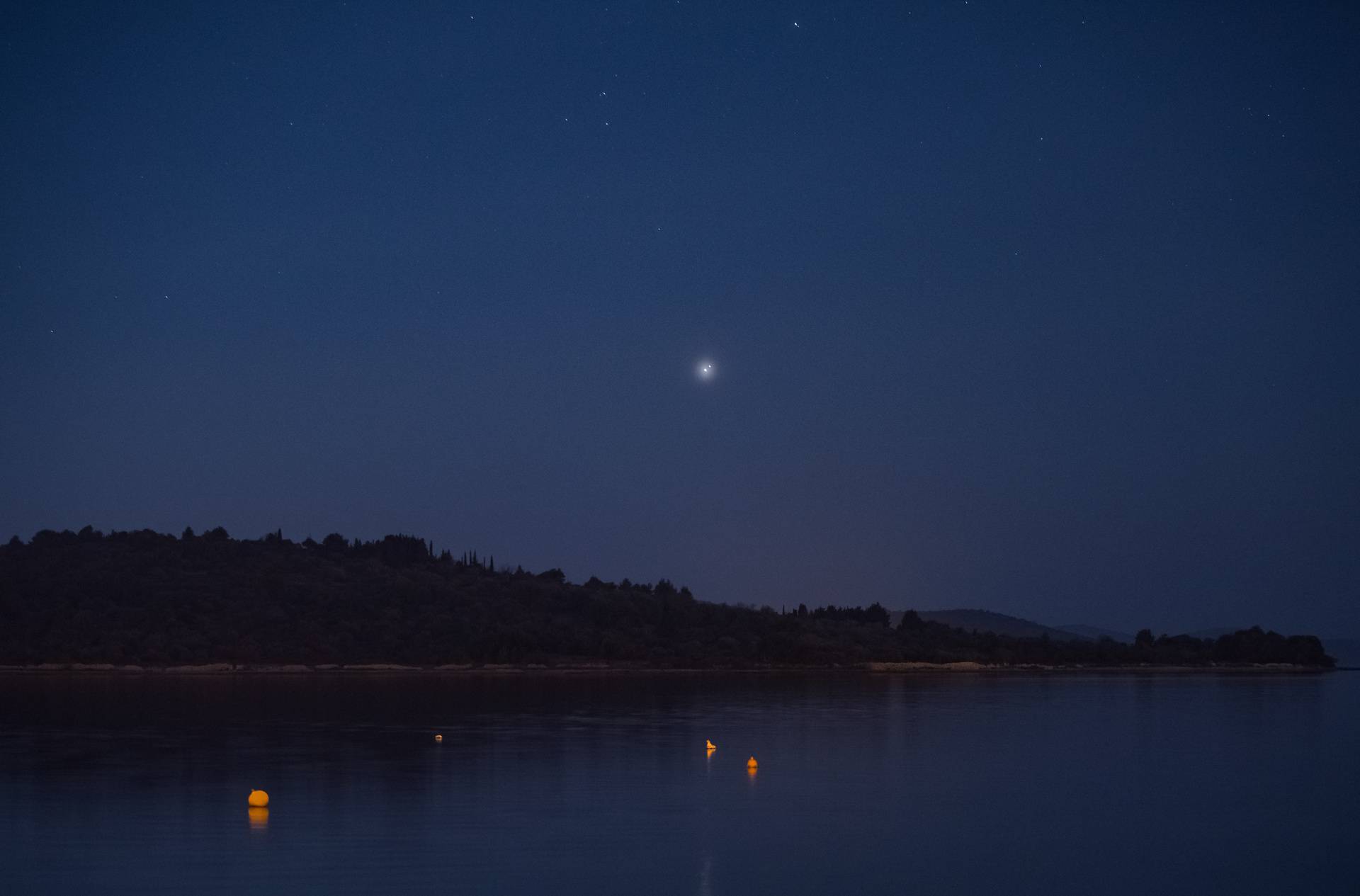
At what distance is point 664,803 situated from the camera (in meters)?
26.2

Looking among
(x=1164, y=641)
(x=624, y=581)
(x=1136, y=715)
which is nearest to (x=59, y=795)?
(x=1136, y=715)

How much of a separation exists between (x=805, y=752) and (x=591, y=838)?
659 inches

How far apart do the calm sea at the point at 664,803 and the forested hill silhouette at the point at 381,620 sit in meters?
60.9

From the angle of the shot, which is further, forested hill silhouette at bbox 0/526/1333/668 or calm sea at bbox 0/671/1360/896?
forested hill silhouette at bbox 0/526/1333/668

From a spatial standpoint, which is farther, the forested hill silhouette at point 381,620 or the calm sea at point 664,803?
the forested hill silhouette at point 381,620

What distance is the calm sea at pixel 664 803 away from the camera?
1888 cm

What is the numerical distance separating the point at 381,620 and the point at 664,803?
353 feet

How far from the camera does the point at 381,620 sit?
129 metres

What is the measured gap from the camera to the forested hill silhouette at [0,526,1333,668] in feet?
372

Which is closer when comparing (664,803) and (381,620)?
(664,803)

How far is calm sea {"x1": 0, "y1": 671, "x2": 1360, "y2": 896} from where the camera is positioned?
18.9 meters

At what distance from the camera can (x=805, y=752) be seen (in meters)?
37.2

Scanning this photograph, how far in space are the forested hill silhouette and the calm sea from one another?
6088cm

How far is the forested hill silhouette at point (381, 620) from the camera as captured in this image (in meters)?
113
